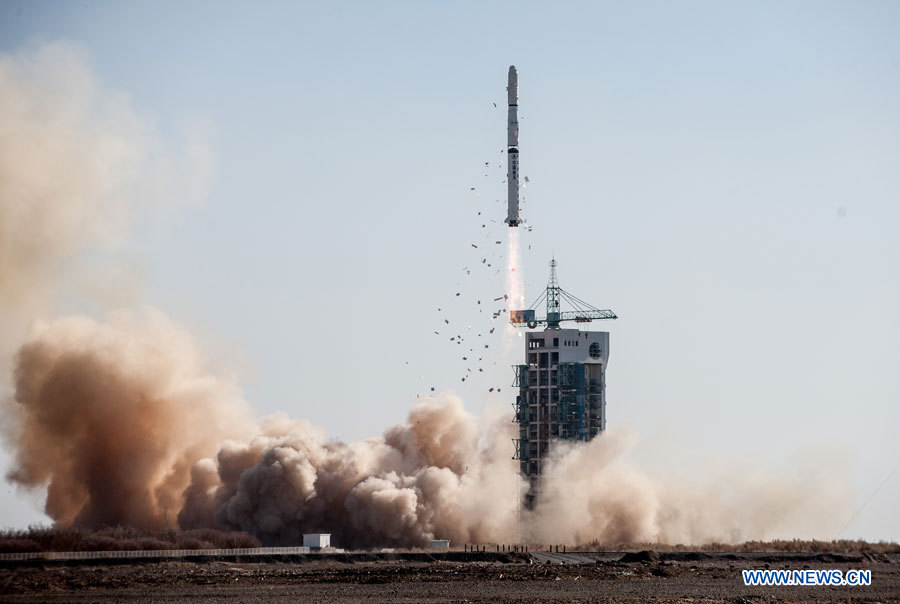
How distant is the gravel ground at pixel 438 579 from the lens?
255ft

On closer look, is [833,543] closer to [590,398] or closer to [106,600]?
[590,398]

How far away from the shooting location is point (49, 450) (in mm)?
117250

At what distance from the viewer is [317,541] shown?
10519 centimetres

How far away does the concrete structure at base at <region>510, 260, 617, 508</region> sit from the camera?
128 m

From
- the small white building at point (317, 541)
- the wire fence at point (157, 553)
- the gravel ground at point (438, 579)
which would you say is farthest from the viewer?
the small white building at point (317, 541)

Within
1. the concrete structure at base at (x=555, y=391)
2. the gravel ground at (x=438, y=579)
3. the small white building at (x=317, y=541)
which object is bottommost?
the gravel ground at (x=438, y=579)

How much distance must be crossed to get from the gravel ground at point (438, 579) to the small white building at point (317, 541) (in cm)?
486

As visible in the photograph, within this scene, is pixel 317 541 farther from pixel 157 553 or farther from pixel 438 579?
pixel 438 579

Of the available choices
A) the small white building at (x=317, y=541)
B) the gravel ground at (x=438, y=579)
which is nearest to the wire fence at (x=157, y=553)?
the gravel ground at (x=438, y=579)

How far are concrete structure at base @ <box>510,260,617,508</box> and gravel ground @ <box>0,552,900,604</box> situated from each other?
2480 cm

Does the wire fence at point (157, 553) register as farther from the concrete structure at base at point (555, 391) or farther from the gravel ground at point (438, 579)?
the concrete structure at base at point (555, 391)

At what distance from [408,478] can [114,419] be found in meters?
Answer: 20.9

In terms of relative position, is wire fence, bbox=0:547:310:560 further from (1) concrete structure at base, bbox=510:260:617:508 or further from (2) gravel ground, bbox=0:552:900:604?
(1) concrete structure at base, bbox=510:260:617:508

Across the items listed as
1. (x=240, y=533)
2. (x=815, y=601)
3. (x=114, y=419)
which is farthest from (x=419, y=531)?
(x=815, y=601)
